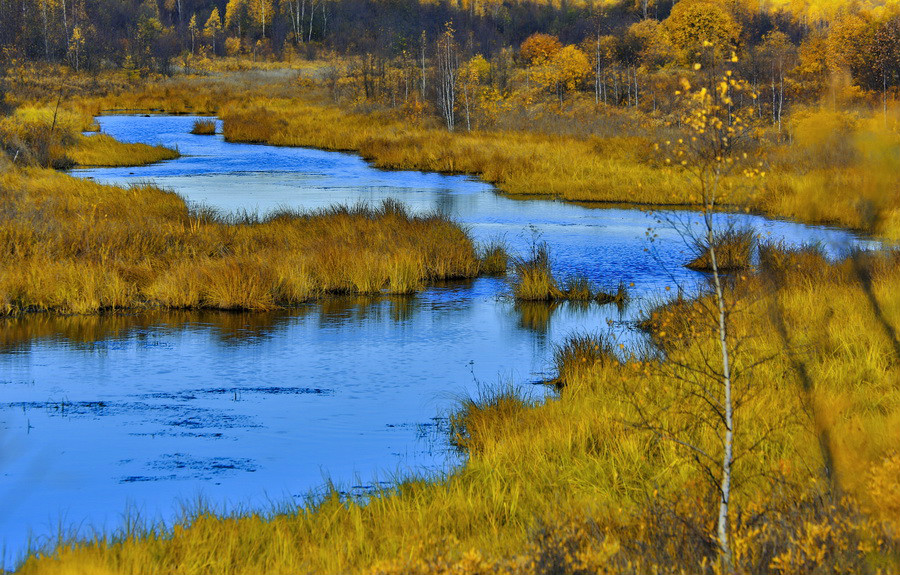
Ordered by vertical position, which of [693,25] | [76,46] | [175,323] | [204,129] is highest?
[76,46]

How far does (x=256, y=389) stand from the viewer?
378 inches

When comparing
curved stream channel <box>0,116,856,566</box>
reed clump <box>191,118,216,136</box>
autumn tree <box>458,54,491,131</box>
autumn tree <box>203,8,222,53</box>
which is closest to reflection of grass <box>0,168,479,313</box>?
curved stream channel <box>0,116,856,566</box>

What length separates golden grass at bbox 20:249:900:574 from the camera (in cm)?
419

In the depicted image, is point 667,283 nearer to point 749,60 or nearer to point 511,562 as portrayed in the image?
point 511,562

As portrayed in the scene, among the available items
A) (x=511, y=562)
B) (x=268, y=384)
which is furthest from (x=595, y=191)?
(x=511, y=562)

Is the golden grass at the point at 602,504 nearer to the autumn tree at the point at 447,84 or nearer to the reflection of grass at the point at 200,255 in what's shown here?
the reflection of grass at the point at 200,255

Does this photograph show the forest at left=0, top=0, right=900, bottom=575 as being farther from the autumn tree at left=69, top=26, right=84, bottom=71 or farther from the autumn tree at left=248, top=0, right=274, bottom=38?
A: the autumn tree at left=248, top=0, right=274, bottom=38

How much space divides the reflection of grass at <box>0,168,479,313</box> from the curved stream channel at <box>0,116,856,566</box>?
40 centimetres

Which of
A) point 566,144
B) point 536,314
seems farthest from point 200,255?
point 566,144

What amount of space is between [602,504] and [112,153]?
92.9 feet

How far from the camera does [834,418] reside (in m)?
6.31

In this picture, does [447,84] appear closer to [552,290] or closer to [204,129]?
[204,129]

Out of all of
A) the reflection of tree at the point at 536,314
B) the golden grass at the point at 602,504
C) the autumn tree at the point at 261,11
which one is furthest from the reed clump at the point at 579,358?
the autumn tree at the point at 261,11

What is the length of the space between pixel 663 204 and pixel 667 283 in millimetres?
8745
